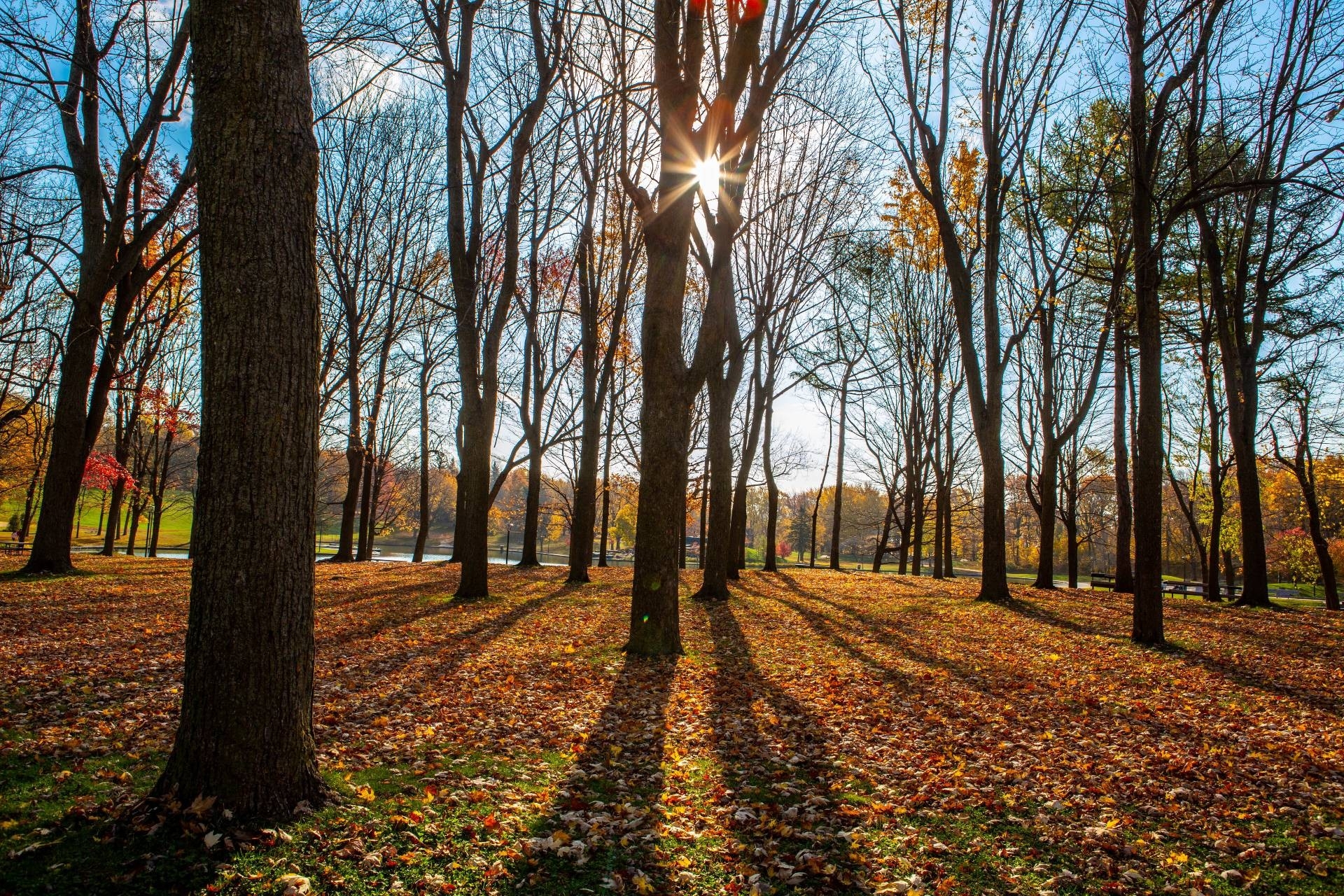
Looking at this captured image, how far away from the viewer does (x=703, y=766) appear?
14.8 feet

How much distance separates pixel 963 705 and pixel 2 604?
35.9 ft

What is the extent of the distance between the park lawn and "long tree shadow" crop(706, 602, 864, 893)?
21 mm

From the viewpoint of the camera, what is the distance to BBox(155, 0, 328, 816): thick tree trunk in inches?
116

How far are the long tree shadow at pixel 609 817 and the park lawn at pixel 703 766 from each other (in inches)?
0.7

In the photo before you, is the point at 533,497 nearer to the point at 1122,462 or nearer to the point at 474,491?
the point at 474,491

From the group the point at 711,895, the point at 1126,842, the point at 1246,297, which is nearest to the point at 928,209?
the point at 1246,297

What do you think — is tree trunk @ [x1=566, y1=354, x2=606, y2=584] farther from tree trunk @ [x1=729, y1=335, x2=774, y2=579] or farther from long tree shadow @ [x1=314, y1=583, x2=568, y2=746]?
long tree shadow @ [x1=314, y1=583, x2=568, y2=746]

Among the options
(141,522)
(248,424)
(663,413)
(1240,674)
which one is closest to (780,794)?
(248,424)

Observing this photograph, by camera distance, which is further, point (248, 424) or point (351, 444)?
point (351, 444)

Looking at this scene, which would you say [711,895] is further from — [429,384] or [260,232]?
[429,384]

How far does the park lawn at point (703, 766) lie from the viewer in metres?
2.96

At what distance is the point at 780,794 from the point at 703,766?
0.61 meters

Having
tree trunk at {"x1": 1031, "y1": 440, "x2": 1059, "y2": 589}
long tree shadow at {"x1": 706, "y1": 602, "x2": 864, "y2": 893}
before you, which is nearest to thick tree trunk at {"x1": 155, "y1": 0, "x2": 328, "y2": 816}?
long tree shadow at {"x1": 706, "y1": 602, "x2": 864, "y2": 893}

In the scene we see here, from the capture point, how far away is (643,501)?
25.1 feet
